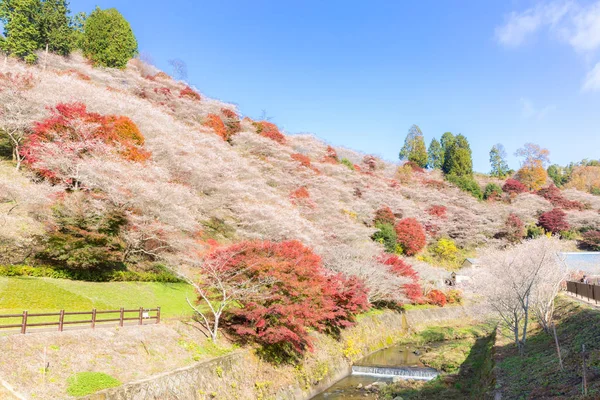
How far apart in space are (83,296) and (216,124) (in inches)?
1617

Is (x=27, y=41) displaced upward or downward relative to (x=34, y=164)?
upward

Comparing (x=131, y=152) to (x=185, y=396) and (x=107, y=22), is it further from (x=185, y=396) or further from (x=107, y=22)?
(x=107, y=22)

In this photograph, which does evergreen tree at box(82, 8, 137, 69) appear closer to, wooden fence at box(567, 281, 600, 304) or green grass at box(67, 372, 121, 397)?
green grass at box(67, 372, 121, 397)

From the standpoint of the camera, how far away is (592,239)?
63.5 m

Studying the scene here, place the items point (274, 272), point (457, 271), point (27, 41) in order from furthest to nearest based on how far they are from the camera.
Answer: point (457, 271) → point (27, 41) → point (274, 272)

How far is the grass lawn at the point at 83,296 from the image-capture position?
54.2ft

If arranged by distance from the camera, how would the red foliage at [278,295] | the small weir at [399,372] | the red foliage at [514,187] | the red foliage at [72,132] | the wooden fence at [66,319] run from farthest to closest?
the red foliage at [514,187] → the red foliage at [72,132] → the small weir at [399,372] → the red foliage at [278,295] → the wooden fence at [66,319]

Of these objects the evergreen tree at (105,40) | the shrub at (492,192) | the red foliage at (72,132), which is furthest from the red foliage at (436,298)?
the evergreen tree at (105,40)

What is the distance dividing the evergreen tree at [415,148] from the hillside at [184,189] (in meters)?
24.2

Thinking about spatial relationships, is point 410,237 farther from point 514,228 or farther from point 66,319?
point 66,319

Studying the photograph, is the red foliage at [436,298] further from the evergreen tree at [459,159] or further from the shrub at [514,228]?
the evergreen tree at [459,159]

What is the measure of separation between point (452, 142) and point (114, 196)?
8449 cm

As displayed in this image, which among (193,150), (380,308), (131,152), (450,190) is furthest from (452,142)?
(131,152)

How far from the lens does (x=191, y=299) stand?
23797 mm
